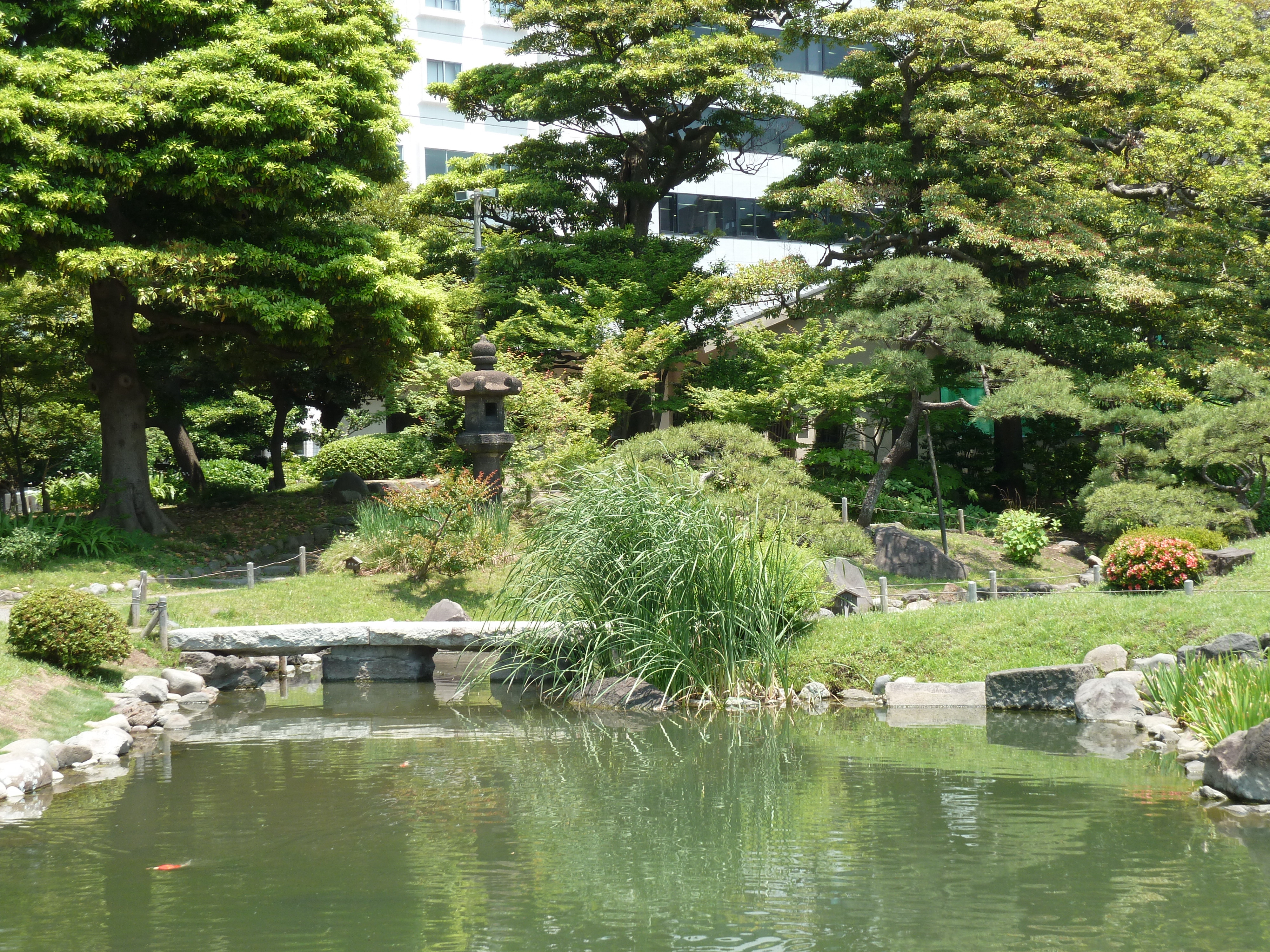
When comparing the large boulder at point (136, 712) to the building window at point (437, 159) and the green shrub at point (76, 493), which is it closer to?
the green shrub at point (76, 493)

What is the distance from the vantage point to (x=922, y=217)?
62.4 feet

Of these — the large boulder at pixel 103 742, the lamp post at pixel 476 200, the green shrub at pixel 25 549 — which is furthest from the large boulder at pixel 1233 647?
the lamp post at pixel 476 200

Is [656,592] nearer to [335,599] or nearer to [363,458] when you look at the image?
[335,599]

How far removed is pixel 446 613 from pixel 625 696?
3487 millimetres

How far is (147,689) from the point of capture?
11.1 meters

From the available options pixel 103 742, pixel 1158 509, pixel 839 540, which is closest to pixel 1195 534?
pixel 1158 509

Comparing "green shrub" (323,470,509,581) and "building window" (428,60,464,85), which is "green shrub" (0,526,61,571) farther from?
"building window" (428,60,464,85)

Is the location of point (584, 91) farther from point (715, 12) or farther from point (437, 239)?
point (437, 239)

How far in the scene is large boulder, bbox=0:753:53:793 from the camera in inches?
309

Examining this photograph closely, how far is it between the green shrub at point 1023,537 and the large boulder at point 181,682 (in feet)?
39.4

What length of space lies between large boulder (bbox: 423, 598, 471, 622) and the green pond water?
358cm

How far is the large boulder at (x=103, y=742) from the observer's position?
8.95 meters

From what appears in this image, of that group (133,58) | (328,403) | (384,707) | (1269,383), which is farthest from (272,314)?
(1269,383)

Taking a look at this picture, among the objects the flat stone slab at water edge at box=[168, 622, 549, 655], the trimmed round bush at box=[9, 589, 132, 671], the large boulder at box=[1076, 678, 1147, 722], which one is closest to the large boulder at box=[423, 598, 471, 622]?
the flat stone slab at water edge at box=[168, 622, 549, 655]
